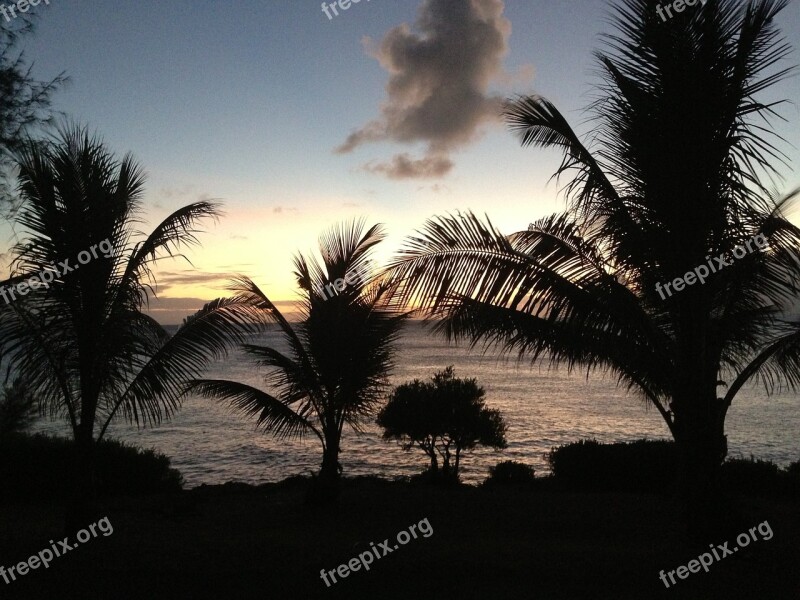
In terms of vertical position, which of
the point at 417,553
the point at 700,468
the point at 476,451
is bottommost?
the point at 476,451

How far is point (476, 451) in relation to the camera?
103 feet

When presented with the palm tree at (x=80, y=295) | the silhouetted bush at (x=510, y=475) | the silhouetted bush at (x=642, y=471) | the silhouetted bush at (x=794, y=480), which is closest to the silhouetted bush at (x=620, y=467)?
the silhouetted bush at (x=642, y=471)

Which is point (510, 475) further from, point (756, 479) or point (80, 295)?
point (80, 295)

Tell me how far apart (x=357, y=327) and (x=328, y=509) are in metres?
3.31

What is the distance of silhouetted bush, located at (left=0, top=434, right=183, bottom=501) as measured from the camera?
11.2m

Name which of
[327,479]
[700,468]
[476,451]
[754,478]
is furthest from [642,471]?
[476,451]

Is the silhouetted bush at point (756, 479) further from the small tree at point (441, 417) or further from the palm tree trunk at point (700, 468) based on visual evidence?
the small tree at point (441, 417)

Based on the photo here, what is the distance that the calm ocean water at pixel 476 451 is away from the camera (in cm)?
2709

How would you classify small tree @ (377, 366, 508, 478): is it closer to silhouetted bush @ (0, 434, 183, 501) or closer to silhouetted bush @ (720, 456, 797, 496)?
silhouetted bush @ (0, 434, 183, 501)

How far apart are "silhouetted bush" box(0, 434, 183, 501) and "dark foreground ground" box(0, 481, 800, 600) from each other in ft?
5.39

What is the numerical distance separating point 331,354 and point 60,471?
6.78 m

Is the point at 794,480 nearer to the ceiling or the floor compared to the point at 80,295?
nearer to the floor

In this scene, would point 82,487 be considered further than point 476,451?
No

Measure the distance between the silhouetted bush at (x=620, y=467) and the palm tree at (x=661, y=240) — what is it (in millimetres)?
5632
